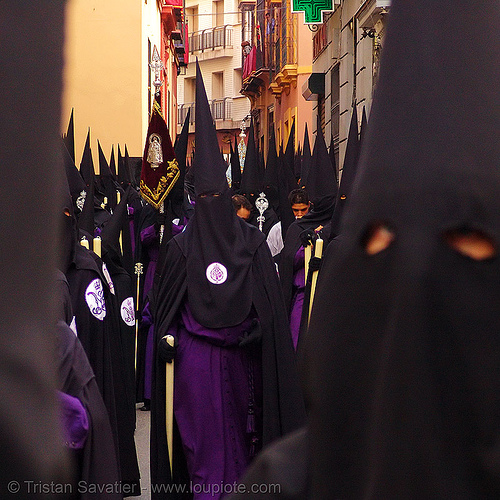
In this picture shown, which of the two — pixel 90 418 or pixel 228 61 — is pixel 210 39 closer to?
pixel 228 61

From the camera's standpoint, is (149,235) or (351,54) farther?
(351,54)

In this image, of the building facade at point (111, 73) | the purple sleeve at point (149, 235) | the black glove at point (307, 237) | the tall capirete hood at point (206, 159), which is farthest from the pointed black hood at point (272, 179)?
the building facade at point (111, 73)

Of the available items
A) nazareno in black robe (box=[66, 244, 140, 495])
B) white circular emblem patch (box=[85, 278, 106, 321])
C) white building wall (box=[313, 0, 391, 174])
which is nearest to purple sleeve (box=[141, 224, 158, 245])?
nazareno in black robe (box=[66, 244, 140, 495])

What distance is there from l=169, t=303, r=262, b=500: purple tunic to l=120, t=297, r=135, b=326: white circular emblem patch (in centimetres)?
146

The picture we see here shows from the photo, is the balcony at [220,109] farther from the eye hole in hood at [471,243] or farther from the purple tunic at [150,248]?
the eye hole in hood at [471,243]

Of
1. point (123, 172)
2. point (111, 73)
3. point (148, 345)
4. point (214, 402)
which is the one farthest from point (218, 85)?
point (214, 402)

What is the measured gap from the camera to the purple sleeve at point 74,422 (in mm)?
3080

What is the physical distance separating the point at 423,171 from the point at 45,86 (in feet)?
3.02

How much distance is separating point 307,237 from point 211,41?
4201cm

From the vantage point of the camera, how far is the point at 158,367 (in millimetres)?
5684

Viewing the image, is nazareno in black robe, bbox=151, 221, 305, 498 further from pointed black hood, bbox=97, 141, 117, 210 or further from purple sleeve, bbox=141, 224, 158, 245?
pointed black hood, bbox=97, 141, 117, 210

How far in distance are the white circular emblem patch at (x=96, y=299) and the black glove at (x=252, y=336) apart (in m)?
0.77

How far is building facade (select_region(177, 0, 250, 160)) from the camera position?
4878cm

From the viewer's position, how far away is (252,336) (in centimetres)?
558
